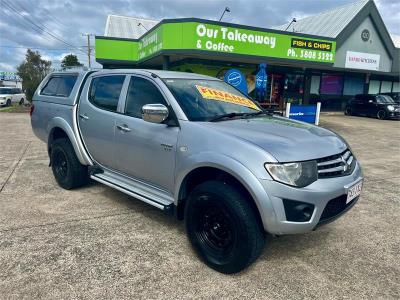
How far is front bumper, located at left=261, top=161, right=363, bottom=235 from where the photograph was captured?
2.60 m

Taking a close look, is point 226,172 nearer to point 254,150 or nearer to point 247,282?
point 254,150

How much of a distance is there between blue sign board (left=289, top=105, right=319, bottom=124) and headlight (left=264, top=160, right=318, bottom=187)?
337 inches

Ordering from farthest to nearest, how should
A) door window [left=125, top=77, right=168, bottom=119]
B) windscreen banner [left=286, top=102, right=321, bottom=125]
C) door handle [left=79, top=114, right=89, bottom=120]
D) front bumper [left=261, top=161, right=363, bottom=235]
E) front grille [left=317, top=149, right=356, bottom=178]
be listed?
windscreen banner [left=286, top=102, right=321, bottom=125] < door handle [left=79, top=114, right=89, bottom=120] < door window [left=125, top=77, right=168, bottom=119] < front grille [left=317, top=149, right=356, bottom=178] < front bumper [left=261, top=161, right=363, bottom=235]

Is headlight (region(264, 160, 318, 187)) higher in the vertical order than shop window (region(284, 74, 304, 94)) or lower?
lower

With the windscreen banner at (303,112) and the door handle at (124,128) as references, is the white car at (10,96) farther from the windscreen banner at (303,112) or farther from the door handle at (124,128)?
the door handle at (124,128)

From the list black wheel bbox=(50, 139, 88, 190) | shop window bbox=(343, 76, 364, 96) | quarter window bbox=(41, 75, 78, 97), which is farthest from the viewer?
shop window bbox=(343, 76, 364, 96)

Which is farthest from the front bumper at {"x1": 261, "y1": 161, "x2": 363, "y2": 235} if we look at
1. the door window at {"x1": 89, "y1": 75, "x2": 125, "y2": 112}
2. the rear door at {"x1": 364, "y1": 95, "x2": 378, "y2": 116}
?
the rear door at {"x1": 364, "y1": 95, "x2": 378, "y2": 116}

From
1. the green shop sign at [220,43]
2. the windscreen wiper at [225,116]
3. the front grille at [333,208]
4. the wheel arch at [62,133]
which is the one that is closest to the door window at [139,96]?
the windscreen wiper at [225,116]

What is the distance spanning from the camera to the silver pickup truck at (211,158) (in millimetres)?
2662

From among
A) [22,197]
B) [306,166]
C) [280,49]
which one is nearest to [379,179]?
[306,166]

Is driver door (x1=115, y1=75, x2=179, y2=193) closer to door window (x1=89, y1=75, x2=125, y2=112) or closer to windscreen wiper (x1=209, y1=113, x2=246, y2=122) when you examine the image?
door window (x1=89, y1=75, x2=125, y2=112)

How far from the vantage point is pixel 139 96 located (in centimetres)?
394

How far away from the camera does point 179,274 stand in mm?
2975

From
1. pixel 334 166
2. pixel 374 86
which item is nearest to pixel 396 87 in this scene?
pixel 374 86
